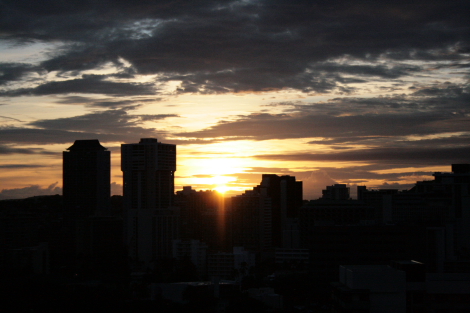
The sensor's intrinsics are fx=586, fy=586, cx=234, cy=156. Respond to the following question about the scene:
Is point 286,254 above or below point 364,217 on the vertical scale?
below

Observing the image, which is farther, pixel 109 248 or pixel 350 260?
pixel 109 248

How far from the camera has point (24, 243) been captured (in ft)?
592

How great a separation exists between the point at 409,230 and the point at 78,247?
4672 inches

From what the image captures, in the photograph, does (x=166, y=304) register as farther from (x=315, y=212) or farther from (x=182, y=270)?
(x=315, y=212)

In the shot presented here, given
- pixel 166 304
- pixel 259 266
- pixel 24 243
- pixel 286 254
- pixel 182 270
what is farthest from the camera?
pixel 24 243

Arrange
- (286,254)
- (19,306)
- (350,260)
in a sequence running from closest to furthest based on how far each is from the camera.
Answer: (19,306) < (350,260) < (286,254)

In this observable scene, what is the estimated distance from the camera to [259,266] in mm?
154125

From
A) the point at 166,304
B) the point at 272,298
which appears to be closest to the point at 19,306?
the point at 166,304

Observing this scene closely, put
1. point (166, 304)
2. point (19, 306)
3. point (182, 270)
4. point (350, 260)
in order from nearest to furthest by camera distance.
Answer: point (19, 306)
point (166, 304)
point (350, 260)
point (182, 270)

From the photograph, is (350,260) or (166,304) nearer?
(166,304)

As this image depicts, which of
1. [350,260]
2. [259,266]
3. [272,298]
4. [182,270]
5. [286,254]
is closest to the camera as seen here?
[272,298]

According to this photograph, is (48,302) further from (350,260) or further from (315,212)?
(315,212)

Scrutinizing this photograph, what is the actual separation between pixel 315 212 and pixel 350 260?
7161cm

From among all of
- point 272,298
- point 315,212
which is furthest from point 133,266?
point 272,298
